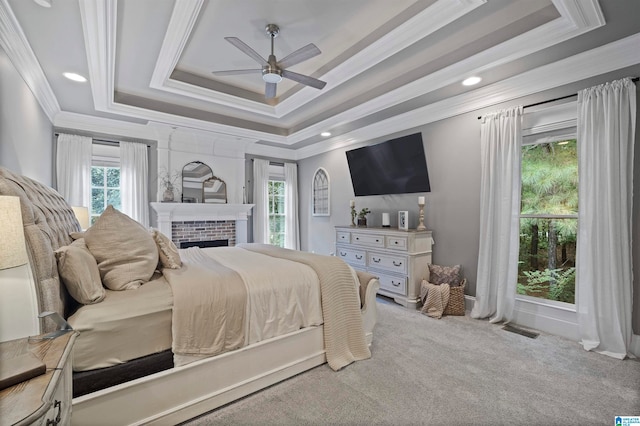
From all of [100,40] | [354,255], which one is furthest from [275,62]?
[354,255]

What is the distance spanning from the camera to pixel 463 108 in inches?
134

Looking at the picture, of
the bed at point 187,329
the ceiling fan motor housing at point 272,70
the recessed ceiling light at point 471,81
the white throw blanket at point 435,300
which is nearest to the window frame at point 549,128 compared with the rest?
the recessed ceiling light at point 471,81

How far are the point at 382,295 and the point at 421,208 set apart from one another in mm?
1343

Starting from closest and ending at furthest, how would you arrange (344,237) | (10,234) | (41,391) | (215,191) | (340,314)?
(41,391) → (10,234) → (340,314) → (344,237) → (215,191)

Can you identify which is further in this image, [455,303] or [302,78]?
[455,303]

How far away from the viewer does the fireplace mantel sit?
4570 mm

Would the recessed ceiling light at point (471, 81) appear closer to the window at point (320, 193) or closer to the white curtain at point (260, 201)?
the window at point (320, 193)

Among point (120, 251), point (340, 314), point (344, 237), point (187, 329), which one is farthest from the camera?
point (344, 237)

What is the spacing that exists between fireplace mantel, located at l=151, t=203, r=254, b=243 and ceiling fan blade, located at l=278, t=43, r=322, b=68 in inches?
121

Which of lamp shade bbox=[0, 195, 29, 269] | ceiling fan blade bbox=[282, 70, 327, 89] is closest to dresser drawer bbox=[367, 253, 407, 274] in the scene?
ceiling fan blade bbox=[282, 70, 327, 89]

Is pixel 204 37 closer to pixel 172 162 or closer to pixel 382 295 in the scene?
pixel 172 162

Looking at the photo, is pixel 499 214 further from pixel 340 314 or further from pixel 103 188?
pixel 103 188

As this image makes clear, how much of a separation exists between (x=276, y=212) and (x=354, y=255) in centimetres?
239

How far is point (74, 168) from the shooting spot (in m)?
4.01
